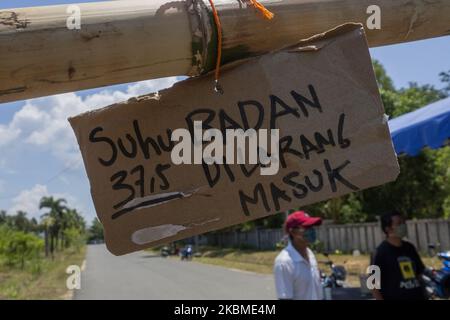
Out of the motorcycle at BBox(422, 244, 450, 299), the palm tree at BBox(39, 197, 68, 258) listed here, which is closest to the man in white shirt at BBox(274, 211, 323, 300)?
the motorcycle at BBox(422, 244, 450, 299)

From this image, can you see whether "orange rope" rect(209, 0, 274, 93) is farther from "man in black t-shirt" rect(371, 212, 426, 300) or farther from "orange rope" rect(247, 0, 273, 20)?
"man in black t-shirt" rect(371, 212, 426, 300)

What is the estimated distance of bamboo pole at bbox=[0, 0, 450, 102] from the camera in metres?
0.92

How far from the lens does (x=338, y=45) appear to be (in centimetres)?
101

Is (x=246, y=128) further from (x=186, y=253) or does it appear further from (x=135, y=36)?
(x=186, y=253)

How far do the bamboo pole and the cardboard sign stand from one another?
0.05m

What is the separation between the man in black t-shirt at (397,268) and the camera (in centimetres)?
388

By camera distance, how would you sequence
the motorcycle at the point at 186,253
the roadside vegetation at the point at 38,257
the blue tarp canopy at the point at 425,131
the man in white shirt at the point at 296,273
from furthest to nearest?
the motorcycle at the point at 186,253 < the roadside vegetation at the point at 38,257 < the blue tarp canopy at the point at 425,131 < the man in white shirt at the point at 296,273

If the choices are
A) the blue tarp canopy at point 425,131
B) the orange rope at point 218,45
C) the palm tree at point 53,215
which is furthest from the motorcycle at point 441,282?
the palm tree at point 53,215

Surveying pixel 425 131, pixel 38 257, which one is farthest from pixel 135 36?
pixel 38 257

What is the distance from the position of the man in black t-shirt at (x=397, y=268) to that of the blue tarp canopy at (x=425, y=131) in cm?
71

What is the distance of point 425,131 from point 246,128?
12.0 ft

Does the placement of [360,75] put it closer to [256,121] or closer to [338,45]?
[338,45]

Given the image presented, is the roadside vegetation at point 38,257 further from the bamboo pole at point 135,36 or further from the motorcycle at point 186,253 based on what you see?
the motorcycle at point 186,253

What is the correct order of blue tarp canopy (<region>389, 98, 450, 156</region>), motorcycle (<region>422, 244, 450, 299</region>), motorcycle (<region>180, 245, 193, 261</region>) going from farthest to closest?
1. motorcycle (<region>180, 245, 193, 261</region>)
2. motorcycle (<region>422, 244, 450, 299</region>)
3. blue tarp canopy (<region>389, 98, 450, 156</region>)
